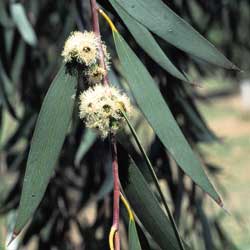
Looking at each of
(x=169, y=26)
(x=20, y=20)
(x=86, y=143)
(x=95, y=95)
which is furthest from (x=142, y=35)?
(x=20, y=20)

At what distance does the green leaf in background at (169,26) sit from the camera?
2.54 ft

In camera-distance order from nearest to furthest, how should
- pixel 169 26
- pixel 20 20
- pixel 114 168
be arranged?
1. pixel 114 168
2. pixel 169 26
3. pixel 20 20

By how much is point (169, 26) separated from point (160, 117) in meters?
0.11

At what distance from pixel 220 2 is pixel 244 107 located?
26.6ft

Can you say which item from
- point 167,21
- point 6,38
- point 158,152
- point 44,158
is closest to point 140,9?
point 167,21

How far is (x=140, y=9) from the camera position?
2.54ft

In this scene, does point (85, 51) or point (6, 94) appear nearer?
point (85, 51)

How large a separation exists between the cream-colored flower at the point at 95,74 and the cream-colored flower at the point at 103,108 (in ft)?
0.05

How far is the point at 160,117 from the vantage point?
74cm

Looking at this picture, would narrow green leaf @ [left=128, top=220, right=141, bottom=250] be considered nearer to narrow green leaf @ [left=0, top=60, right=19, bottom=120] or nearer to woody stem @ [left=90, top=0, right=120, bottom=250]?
woody stem @ [left=90, top=0, right=120, bottom=250]

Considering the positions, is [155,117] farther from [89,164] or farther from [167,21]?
[89,164]

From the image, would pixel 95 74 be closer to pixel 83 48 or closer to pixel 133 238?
pixel 83 48

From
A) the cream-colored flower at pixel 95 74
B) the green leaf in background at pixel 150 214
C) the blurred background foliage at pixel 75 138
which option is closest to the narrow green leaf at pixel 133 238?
the green leaf in background at pixel 150 214

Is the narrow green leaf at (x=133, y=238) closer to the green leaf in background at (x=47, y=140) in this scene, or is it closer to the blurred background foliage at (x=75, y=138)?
the green leaf in background at (x=47, y=140)
